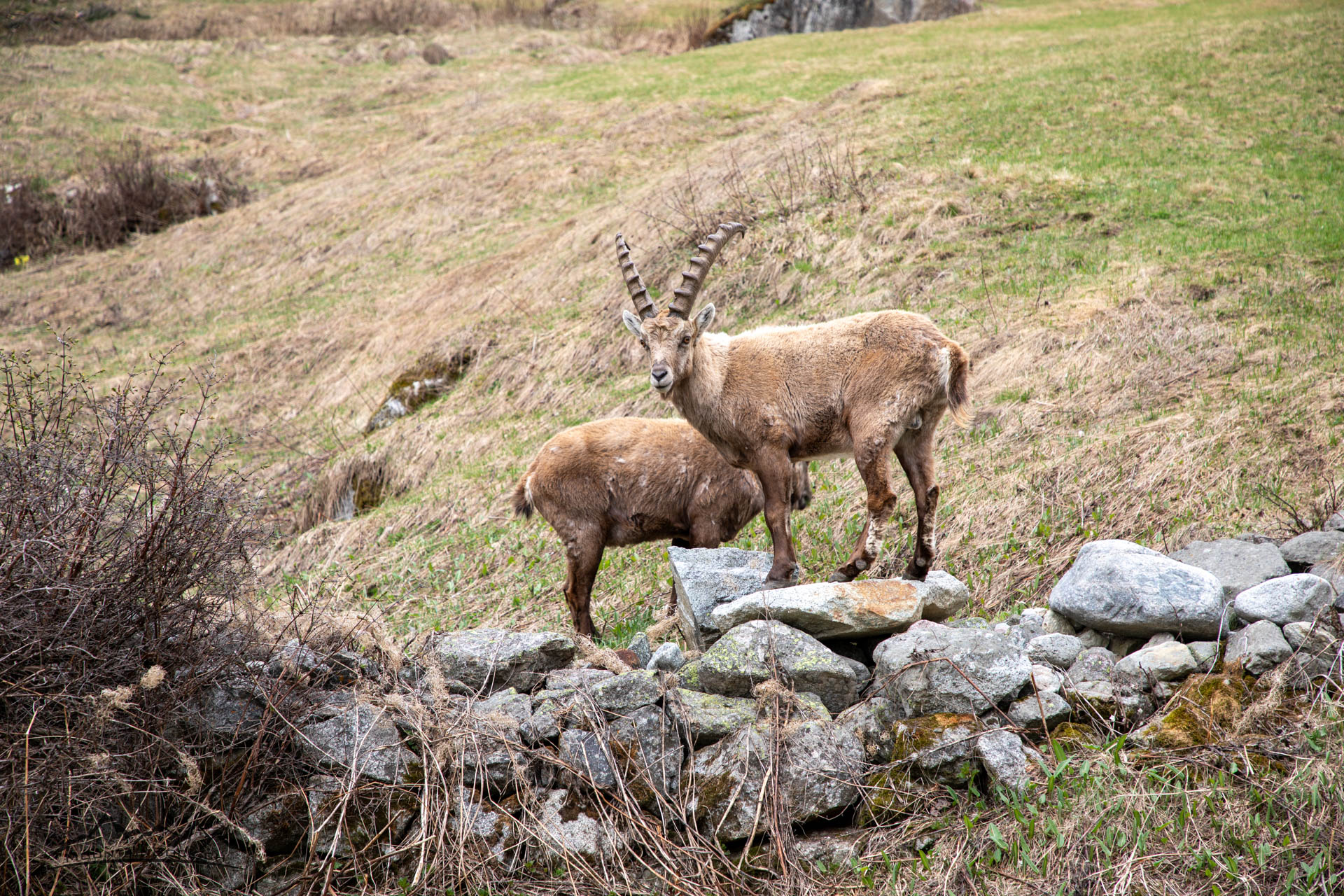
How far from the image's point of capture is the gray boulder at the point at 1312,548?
586 cm

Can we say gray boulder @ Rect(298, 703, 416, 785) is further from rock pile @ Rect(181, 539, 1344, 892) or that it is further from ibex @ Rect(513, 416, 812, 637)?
ibex @ Rect(513, 416, 812, 637)

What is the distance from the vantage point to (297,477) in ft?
47.3

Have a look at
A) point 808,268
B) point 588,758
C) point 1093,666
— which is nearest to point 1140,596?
point 1093,666

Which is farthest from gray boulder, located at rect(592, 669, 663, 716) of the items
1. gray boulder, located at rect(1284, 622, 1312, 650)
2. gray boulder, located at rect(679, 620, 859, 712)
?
gray boulder, located at rect(1284, 622, 1312, 650)

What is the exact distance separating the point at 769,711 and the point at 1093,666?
6.09 feet

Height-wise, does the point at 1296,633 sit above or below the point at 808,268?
below

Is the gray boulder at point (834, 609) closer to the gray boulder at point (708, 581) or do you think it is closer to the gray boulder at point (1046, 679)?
the gray boulder at point (708, 581)

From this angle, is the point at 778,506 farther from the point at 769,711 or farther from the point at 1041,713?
the point at 1041,713

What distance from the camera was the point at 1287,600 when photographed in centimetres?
521

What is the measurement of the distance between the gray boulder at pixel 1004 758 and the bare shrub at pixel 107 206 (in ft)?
97.2

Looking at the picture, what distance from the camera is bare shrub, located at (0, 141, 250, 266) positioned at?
27.7 m

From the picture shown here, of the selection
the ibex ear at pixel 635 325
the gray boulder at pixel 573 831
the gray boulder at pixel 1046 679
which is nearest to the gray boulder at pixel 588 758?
the gray boulder at pixel 573 831

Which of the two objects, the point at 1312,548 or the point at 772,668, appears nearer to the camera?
the point at 772,668

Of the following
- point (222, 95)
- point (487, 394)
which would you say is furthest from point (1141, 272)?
point (222, 95)
